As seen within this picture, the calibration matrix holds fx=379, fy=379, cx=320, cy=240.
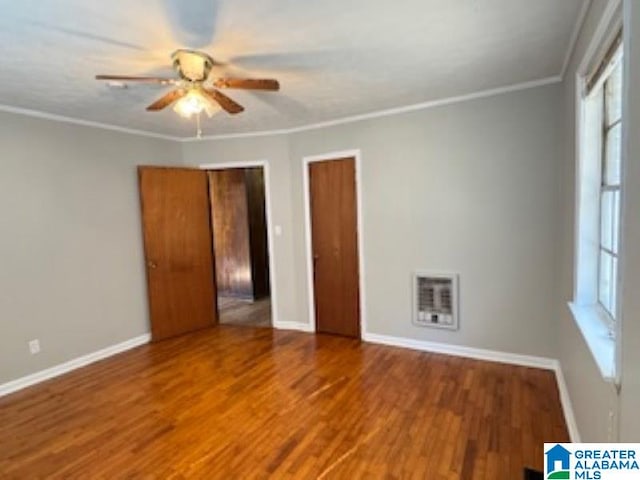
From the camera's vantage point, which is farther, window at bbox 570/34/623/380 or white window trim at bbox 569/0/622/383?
window at bbox 570/34/623/380

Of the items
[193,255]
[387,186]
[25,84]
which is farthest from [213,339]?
[25,84]

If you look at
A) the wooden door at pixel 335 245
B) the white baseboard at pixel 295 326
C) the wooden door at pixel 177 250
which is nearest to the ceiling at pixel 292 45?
the wooden door at pixel 335 245

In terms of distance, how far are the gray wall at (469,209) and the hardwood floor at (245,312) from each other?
66.1 inches

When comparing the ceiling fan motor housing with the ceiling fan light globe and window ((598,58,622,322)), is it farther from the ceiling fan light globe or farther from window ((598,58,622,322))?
window ((598,58,622,322))

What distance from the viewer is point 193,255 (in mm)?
4676

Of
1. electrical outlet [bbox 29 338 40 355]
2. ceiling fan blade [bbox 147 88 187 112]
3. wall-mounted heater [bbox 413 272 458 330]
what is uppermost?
ceiling fan blade [bbox 147 88 187 112]

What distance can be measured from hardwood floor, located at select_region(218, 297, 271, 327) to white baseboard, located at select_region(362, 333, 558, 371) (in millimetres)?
1565

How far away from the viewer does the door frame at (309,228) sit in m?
3.99

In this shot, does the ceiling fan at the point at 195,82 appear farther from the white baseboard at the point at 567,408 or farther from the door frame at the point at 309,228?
the white baseboard at the point at 567,408

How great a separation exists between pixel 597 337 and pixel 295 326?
3.29 metres

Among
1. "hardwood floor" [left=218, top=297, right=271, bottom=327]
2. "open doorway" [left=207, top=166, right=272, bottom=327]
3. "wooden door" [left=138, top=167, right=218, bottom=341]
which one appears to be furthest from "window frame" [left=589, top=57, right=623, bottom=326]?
"open doorway" [left=207, top=166, right=272, bottom=327]

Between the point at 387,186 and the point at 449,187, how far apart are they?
0.61 meters

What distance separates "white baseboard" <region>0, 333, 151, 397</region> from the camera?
3.21 metres

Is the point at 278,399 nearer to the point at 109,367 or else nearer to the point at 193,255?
the point at 109,367
